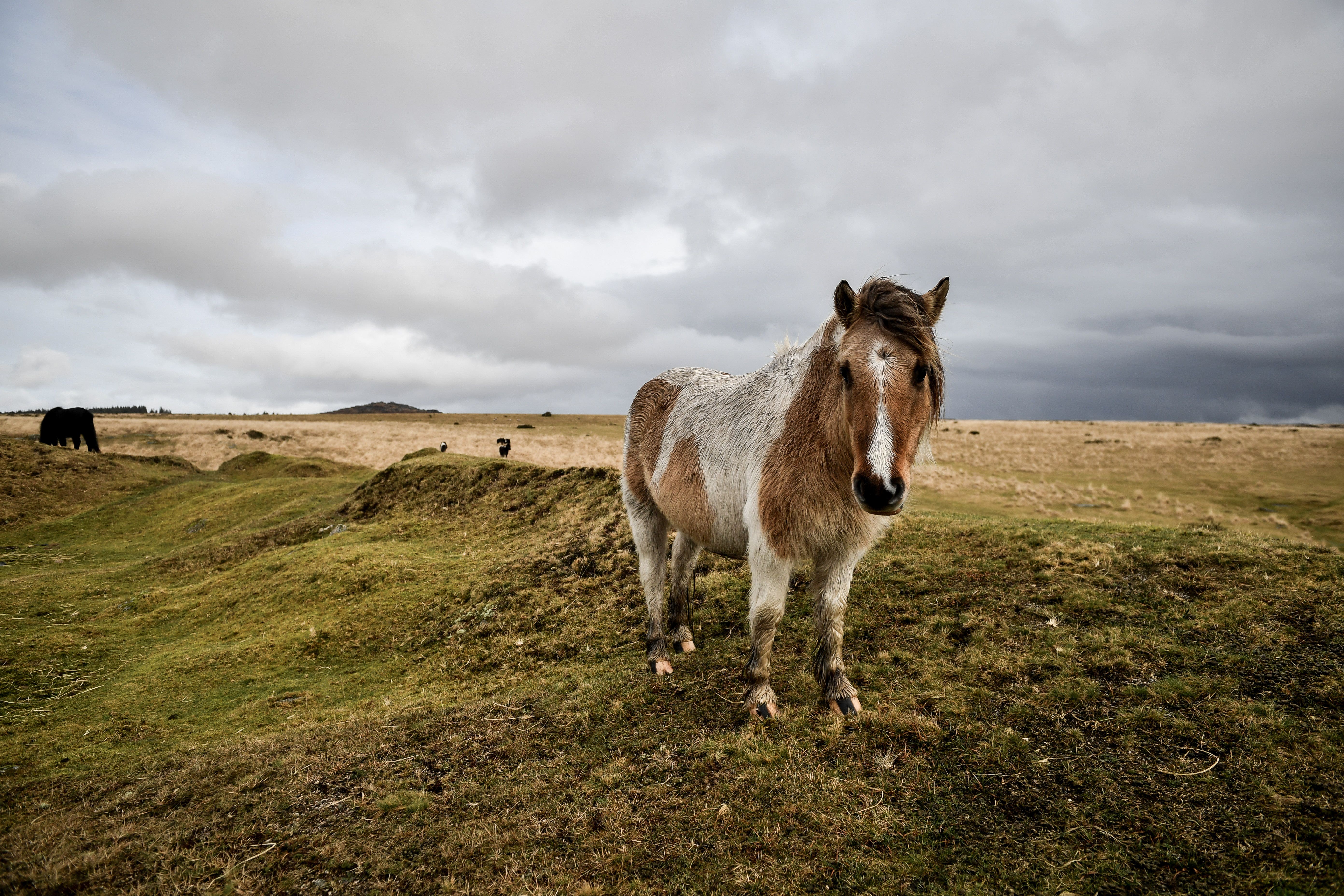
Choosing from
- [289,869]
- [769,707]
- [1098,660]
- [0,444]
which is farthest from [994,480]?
[0,444]

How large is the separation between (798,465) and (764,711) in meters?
2.31

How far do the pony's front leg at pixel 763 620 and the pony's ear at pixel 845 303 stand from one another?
2015mm

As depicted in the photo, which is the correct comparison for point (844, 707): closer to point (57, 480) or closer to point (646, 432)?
point (646, 432)

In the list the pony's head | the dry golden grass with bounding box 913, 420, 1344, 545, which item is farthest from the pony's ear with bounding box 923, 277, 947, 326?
the dry golden grass with bounding box 913, 420, 1344, 545

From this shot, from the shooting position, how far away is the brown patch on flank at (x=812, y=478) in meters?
4.84

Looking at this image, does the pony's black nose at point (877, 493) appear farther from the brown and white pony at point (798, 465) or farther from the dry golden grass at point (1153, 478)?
the dry golden grass at point (1153, 478)

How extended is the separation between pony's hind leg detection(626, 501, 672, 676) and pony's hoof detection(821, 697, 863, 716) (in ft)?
8.15

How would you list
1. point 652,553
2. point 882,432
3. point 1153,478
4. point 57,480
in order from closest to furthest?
point 882,432
point 652,553
point 57,480
point 1153,478

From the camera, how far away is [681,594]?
7621mm

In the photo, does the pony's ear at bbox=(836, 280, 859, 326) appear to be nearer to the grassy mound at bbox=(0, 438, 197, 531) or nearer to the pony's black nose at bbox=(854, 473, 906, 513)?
the pony's black nose at bbox=(854, 473, 906, 513)

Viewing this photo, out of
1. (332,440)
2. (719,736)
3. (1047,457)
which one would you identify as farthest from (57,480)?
(1047,457)

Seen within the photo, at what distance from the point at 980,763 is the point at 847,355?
10.5ft

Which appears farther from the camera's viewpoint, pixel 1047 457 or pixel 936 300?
pixel 1047 457

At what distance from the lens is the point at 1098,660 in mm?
5488
